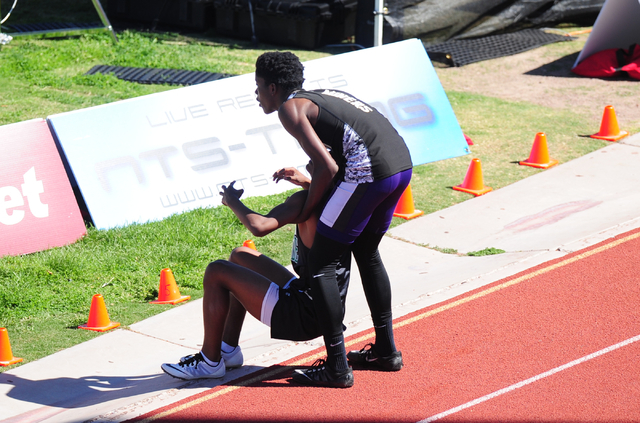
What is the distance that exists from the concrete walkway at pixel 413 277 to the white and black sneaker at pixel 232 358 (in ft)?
0.18

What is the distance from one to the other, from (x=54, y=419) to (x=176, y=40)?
13224 millimetres

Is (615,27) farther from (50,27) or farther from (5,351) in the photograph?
(5,351)

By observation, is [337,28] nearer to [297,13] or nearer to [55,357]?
[297,13]

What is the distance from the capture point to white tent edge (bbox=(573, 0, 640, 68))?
12.9 m

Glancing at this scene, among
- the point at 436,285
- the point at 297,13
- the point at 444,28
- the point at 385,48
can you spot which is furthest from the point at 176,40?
the point at 436,285

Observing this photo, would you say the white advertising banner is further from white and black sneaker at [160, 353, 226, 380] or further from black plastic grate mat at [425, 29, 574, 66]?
black plastic grate mat at [425, 29, 574, 66]

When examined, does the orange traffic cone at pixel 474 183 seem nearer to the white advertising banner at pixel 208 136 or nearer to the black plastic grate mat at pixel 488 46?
the white advertising banner at pixel 208 136

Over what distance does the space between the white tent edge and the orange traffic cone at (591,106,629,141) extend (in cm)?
337

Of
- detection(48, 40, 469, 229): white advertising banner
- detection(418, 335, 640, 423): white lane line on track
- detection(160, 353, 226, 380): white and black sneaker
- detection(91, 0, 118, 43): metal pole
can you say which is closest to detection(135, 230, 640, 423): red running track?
detection(418, 335, 640, 423): white lane line on track

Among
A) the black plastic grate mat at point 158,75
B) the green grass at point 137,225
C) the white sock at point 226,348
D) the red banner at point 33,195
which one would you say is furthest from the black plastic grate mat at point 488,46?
the white sock at point 226,348

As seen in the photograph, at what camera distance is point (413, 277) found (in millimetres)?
6695

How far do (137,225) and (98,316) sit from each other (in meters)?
2.04

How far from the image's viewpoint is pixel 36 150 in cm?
747

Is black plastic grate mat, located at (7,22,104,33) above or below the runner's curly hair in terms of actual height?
above
